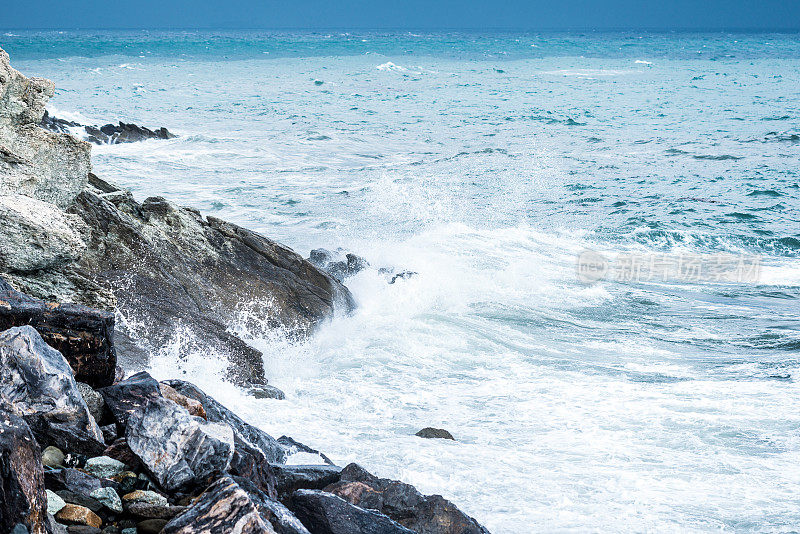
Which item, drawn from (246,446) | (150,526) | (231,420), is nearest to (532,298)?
(231,420)

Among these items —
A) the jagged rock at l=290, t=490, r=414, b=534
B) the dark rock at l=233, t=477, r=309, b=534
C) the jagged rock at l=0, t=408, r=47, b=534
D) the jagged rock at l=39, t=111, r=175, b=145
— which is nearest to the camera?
the jagged rock at l=0, t=408, r=47, b=534

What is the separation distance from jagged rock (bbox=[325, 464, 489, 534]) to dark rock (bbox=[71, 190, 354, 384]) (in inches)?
122

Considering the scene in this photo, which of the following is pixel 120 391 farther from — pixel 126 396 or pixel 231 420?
pixel 231 420

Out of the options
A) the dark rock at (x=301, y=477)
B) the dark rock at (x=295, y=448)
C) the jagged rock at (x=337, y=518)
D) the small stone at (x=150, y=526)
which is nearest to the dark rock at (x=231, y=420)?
the dark rock at (x=295, y=448)

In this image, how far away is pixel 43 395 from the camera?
3727 millimetres

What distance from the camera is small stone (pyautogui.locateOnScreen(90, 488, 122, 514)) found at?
334cm

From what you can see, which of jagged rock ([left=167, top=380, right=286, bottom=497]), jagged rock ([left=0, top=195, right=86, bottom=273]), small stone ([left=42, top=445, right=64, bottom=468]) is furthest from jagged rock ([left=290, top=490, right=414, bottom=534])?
jagged rock ([left=0, top=195, right=86, bottom=273])

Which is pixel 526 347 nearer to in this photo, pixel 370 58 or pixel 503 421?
pixel 503 421

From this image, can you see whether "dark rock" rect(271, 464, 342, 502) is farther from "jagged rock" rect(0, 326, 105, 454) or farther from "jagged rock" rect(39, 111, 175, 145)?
→ "jagged rock" rect(39, 111, 175, 145)

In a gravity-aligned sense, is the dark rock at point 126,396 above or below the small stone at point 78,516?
above

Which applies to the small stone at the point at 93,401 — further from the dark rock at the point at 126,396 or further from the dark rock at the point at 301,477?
the dark rock at the point at 301,477

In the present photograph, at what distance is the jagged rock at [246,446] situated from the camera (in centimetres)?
394

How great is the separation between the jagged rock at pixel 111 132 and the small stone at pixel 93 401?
2289 cm

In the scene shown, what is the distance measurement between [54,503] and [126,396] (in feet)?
3.66
